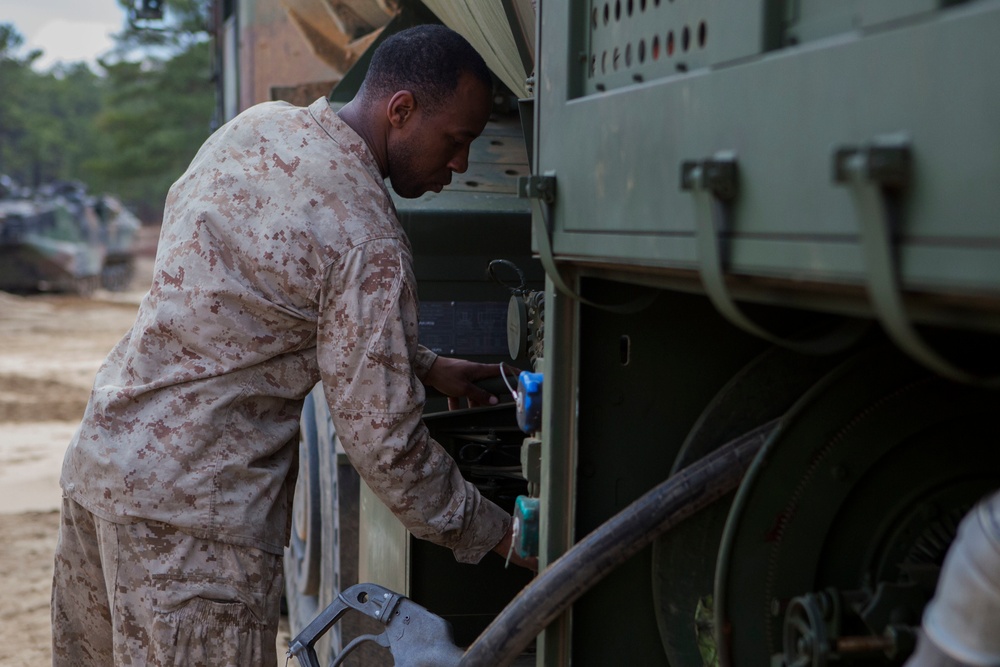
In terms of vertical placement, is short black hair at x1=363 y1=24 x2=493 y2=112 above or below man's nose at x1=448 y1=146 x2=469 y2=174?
above

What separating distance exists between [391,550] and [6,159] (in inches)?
1867

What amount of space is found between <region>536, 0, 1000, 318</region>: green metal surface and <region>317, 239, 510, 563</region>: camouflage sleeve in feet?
2.06

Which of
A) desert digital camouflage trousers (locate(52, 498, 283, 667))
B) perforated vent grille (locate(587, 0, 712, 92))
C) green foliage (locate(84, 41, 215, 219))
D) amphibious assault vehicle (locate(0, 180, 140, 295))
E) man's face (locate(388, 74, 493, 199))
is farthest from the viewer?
green foliage (locate(84, 41, 215, 219))

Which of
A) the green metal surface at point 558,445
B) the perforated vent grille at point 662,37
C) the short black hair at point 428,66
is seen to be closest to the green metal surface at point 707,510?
the green metal surface at point 558,445

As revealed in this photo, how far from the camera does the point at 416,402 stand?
2.27 meters

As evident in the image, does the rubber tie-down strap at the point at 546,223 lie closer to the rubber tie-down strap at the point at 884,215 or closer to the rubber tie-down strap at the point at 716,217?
the rubber tie-down strap at the point at 716,217

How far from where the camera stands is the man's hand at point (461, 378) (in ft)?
8.71

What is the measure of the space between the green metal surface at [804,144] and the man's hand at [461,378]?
100cm

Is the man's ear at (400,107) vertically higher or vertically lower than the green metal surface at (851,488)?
higher

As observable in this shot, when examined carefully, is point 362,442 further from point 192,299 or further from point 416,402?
point 192,299

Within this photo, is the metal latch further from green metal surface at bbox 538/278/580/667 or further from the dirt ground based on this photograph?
the dirt ground

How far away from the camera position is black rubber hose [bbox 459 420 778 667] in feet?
5.84

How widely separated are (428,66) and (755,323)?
1.35 meters

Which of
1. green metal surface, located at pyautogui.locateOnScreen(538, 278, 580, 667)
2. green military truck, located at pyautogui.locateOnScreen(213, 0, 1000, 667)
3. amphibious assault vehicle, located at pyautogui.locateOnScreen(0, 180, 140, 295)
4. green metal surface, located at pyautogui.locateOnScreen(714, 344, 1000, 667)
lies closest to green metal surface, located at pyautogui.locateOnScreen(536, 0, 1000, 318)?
green military truck, located at pyautogui.locateOnScreen(213, 0, 1000, 667)
